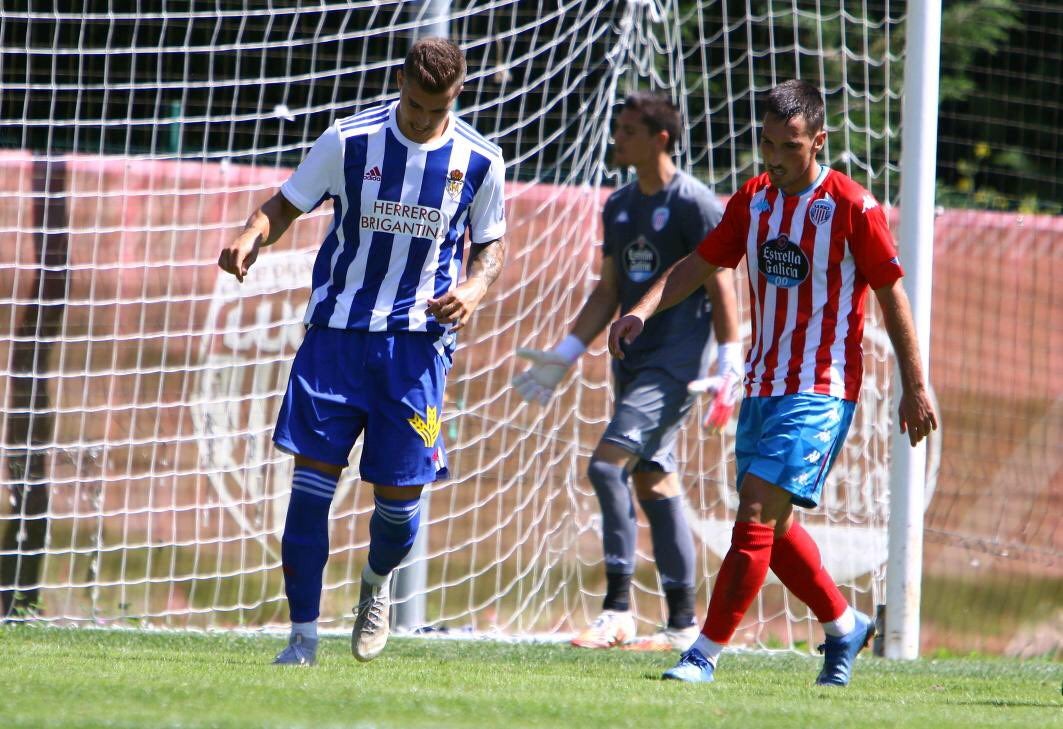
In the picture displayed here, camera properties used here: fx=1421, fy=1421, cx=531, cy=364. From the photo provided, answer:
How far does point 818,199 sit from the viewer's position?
4.49 meters

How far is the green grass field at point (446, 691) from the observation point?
3.20 m

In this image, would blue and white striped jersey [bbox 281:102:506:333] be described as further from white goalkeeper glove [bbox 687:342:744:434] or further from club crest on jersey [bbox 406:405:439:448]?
white goalkeeper glove [bbox 687:342:744:434]

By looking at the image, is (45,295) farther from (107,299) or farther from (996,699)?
(996,699)

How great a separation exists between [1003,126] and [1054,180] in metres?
0.66

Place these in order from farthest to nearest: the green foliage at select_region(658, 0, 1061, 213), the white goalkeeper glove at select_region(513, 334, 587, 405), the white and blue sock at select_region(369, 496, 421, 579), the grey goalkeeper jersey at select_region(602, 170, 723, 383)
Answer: the green foliage at select_region(658, 0, 1061, 213) → the grey goalkeeper jersey at select_region(602, 170, 723, 383) → the white goalkeeper glove at select_region(513, 334, 587, 405) → the white and blue sock at select_region(369, 496, 421, 579)

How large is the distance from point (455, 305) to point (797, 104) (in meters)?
1.24

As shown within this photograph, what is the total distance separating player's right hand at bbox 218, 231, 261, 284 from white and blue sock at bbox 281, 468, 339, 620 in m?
0.67

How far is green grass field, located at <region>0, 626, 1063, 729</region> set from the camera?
320cm

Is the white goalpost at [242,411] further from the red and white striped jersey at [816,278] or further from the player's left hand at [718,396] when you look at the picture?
the red and white striped jersey at [816,278]

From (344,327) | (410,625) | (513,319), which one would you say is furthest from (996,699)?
(513,319)

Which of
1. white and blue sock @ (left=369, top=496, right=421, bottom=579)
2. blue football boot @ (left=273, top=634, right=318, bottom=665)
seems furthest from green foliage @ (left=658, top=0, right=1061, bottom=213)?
blue football boot @ (left=273, top=634, right=318, bottom=665)

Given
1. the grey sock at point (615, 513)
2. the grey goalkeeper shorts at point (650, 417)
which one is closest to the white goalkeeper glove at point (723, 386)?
the grey goalkeeper shorts at point (650, 417)

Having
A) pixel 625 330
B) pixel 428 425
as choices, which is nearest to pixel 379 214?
pixel 428 425

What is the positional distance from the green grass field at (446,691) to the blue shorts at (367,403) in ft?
2.11
